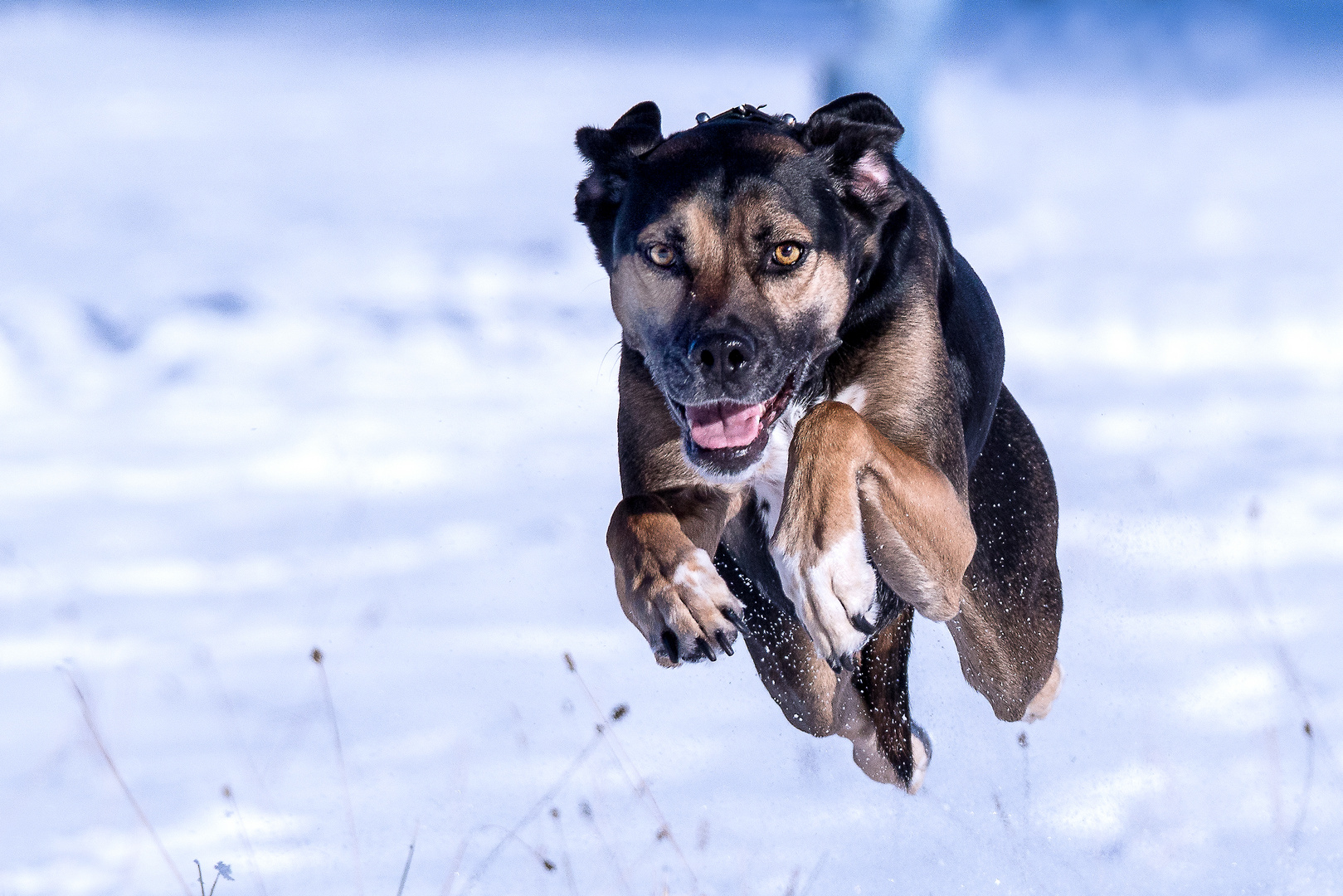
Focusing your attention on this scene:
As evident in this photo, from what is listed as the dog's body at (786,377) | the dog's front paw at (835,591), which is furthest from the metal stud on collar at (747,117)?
the dog's front paw at (835,591)

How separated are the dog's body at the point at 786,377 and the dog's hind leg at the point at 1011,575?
0.37 meters

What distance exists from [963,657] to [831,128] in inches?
97.1

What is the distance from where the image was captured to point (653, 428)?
4.96m

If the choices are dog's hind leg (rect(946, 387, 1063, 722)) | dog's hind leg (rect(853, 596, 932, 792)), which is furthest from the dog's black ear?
dog's hind leg (rect(853, 596, 932, 792))

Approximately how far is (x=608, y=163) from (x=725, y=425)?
109 centimetres

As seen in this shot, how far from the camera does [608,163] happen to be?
5082 millimetres

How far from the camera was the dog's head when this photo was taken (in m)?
4.45

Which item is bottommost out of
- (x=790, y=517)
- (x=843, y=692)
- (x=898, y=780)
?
(x=898, y=780)

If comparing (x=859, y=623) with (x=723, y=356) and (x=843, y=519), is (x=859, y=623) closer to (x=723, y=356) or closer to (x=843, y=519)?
(x=843, y=519)

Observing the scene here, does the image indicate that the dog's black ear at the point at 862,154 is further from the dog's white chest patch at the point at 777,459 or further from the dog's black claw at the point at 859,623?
the dog's black claw at the point at 859,623

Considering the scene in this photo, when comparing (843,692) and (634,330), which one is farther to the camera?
(843,692)

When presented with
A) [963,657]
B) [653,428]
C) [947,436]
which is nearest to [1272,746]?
[963,657]

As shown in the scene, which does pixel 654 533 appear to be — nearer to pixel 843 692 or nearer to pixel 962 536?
pixel 962 536

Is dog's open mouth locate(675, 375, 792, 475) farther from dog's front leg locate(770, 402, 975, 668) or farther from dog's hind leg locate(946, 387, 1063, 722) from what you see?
dog's hind leg locate(946, 387, 1063, 722)
